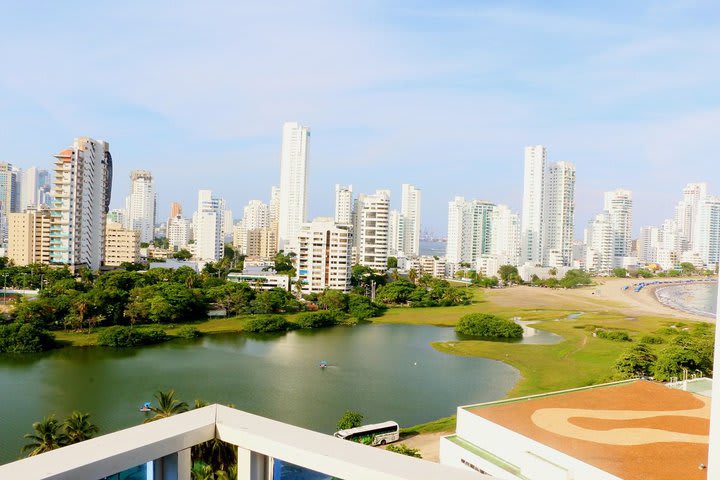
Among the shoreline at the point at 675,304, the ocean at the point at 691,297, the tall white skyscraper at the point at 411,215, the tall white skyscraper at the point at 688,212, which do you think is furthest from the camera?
the tall white skyscraper at the point at 688,212

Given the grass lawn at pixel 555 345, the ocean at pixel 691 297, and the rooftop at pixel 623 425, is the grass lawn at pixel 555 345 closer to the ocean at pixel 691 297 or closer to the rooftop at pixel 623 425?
the rooftop at pixel 623 425

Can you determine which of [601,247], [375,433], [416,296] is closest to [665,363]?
[375,433]

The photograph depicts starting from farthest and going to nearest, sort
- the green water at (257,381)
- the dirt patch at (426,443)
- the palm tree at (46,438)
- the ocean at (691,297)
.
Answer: the ocean at (691,297) → the green water at (257,381) → the dirt patch at (426,443) → the palm tree at (46,438)

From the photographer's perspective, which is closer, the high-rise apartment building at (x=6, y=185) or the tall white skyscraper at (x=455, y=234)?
the tall white skyscraper at (x=455, y=234)

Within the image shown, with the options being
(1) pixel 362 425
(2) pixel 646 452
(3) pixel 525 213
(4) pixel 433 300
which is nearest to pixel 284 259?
(4) pixel 433 300

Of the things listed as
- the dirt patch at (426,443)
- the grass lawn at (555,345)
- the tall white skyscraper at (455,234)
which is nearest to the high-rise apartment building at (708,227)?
the tall white skyscraper at (455,234)

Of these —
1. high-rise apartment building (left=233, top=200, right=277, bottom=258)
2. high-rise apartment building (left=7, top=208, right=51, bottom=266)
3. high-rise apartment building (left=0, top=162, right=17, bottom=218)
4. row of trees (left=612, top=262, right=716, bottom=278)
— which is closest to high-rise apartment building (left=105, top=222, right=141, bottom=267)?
high-rise apartment building (left=7, top=208, right=51, bottom=266)
